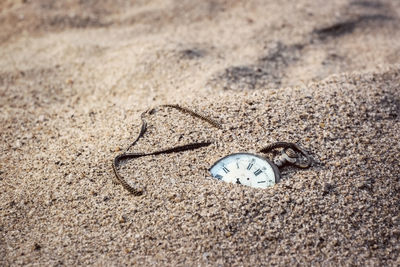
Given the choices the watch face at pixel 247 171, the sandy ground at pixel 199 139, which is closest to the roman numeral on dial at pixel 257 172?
the watch face at pixel 247 171

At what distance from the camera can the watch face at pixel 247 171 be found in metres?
2.62

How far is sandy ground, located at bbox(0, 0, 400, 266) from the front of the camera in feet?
8.00

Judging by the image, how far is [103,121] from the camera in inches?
138

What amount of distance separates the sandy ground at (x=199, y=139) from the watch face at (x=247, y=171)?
0.06 metres

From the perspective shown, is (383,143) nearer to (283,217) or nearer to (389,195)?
(389,195)

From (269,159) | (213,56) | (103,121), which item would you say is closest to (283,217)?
(269,159)

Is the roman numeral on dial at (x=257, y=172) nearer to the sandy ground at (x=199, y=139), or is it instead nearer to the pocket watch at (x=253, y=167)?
the pocket watch at (x=253, y=167)

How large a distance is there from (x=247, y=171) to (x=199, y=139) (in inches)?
19.2

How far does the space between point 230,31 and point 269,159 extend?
266 centimetres

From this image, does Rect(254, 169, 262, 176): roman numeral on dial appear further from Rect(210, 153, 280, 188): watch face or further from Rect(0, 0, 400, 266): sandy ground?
Rect(0, 0, 400, 266): sandy ground

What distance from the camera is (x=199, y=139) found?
2.97m

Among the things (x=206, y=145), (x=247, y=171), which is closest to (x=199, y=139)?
(x=206, y=145)

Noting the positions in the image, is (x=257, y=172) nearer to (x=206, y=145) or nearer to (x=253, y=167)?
(x=253, y=167)

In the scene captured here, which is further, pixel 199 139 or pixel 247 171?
pixel 199 139
